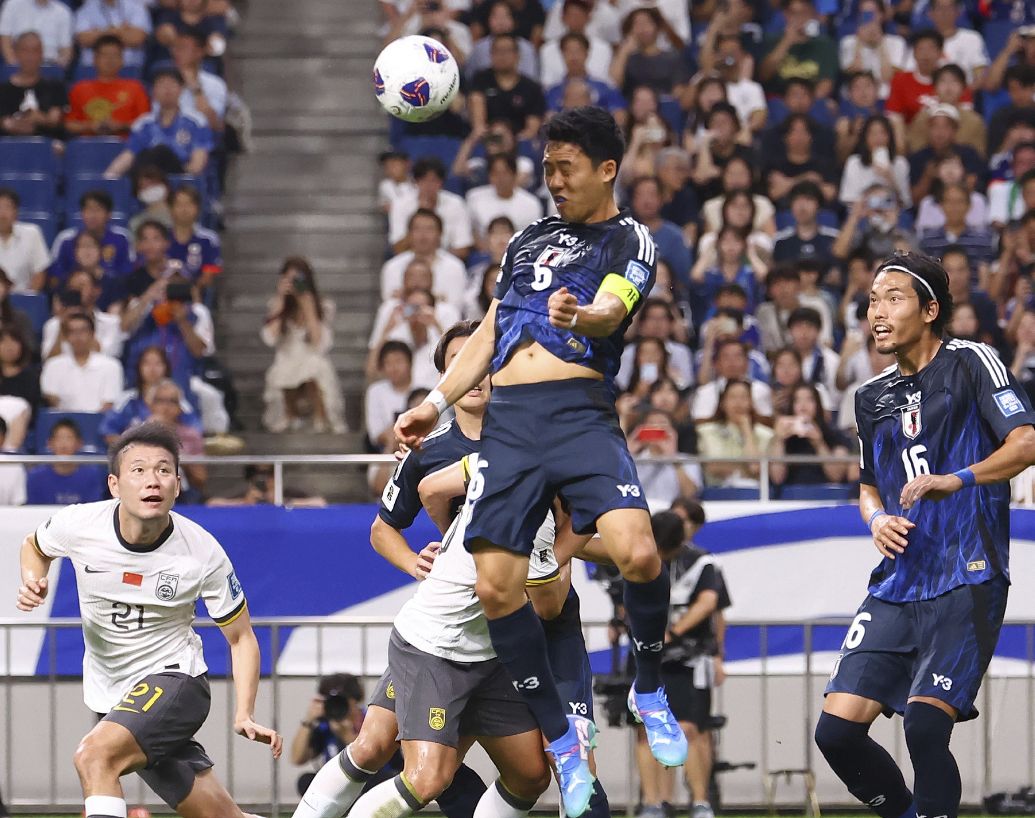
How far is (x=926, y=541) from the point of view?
7.85 metres

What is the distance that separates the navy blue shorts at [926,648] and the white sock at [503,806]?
1.42 m

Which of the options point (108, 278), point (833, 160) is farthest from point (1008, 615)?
point (108, 278)

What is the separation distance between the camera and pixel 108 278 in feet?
50.6

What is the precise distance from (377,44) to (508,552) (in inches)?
486

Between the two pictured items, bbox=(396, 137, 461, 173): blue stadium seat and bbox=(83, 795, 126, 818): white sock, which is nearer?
bbox=(83, 795, 126, 818): white sock

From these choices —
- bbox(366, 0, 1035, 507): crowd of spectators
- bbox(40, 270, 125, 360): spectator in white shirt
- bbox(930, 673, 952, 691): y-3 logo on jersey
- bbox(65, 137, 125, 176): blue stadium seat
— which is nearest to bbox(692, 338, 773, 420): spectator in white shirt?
bbox(366, 0, 1035, 507): crowd of spectators

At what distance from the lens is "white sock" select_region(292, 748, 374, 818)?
7973 mm

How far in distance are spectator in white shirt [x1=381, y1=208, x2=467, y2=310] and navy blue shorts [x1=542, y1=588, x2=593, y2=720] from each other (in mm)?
7244

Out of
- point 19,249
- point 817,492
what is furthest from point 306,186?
point 817,492

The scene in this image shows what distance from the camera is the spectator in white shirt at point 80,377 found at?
14.2 meters

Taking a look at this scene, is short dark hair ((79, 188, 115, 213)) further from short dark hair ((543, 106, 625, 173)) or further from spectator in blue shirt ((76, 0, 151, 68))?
short dark hair ((543, 106, 625, 173))

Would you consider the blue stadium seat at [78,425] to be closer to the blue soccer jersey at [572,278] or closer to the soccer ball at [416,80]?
the soccer ball at [416,80]

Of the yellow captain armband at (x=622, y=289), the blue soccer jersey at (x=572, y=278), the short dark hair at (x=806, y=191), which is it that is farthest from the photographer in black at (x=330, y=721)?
the short dark hair at (x=806, y=191)

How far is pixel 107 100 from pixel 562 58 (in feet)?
14.0
